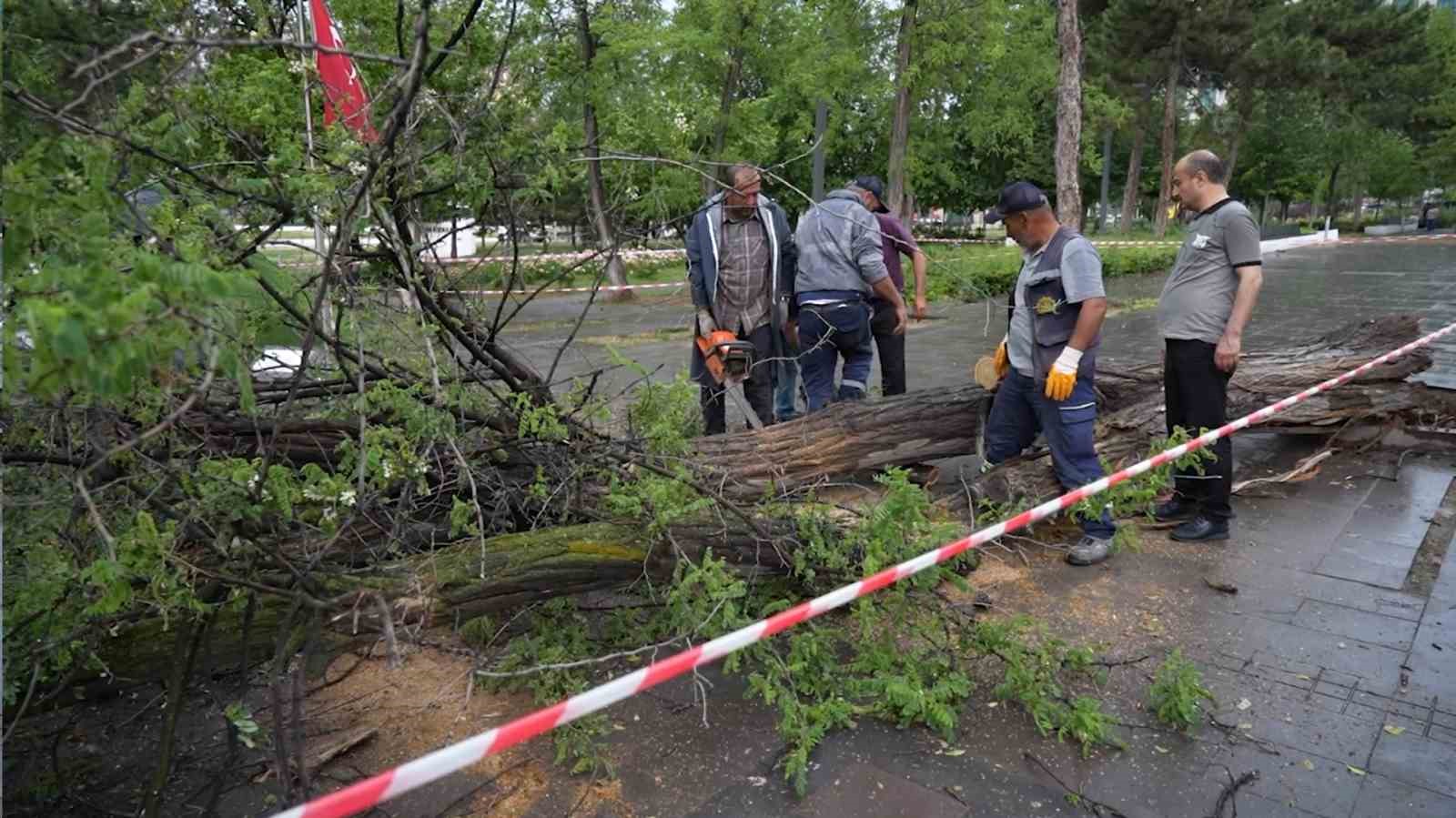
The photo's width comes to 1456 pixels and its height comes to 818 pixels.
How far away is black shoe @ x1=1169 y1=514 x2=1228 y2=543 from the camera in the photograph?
4453 mm

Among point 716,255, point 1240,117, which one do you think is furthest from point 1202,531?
point 1240,117

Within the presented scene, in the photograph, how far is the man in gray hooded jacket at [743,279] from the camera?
524 cm

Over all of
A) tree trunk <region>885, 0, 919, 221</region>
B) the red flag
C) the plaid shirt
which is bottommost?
the plaid shirt

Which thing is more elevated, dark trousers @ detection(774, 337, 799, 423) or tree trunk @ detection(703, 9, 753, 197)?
tree trunk @ detection(703, 9, 753, 197)

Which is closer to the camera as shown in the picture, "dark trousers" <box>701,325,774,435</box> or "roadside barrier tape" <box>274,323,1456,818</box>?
"roadside barrier tape" <box>274,323,1456,818</box>

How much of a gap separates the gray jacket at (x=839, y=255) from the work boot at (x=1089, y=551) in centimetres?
191

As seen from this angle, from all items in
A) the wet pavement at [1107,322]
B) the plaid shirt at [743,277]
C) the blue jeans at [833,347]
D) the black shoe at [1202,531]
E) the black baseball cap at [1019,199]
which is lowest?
the black shoe at [1202,531]

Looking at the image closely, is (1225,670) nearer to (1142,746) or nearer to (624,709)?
(1142,746)

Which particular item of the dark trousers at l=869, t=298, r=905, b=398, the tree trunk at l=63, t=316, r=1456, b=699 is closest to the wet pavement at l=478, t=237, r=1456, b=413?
the dark trousers at l=869, t=298, r=905, b=398

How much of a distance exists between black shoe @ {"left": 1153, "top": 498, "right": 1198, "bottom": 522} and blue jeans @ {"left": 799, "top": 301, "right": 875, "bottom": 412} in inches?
67.7

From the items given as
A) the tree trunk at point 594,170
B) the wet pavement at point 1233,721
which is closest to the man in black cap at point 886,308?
the tree trunk at point 594,170

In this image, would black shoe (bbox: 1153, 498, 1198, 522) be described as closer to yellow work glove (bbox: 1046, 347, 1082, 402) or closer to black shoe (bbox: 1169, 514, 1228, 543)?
black shoe (bbox: 1169, 514, 1228, 543)

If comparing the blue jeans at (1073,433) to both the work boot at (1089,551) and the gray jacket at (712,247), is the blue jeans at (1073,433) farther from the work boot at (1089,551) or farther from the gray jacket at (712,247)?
the gray jacket at (712,247)

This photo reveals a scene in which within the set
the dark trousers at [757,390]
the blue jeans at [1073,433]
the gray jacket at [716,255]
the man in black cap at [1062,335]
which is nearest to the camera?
the man in black cap at [1062,335]
